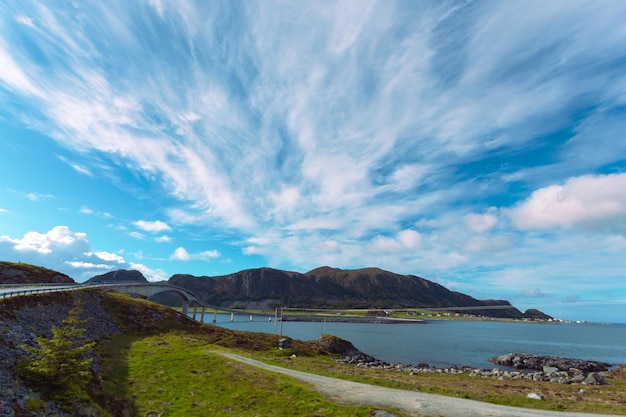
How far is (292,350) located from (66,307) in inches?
1511

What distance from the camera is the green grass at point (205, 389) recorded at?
86.7 ft

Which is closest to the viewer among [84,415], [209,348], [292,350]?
[84,415]

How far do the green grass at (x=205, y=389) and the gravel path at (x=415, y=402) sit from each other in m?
2.06

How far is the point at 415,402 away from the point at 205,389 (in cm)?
1917

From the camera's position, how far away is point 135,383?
3300 centimetres

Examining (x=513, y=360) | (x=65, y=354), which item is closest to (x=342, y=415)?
(x=65, y=354)

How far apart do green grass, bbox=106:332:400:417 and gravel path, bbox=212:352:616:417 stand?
81.0 inches

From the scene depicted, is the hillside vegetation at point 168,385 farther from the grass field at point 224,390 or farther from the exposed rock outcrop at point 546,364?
the exposed rock outcrop at point 546,364

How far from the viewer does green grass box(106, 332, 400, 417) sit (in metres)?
26.4

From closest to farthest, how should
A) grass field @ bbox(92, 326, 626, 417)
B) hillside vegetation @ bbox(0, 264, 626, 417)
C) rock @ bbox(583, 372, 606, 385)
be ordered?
hillside vegetation @ bbox(0, 264, 626, 417)
grass field @ bbox(92, 326, 626, 417)
rock @ bbox(583, 372, 606, 385)

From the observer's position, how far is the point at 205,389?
3231 cm

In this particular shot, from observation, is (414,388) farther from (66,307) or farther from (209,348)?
(66,307)

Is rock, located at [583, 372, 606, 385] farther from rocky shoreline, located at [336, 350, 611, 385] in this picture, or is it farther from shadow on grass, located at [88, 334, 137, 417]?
shadow on grass, located at [88, 334, 137, 417]

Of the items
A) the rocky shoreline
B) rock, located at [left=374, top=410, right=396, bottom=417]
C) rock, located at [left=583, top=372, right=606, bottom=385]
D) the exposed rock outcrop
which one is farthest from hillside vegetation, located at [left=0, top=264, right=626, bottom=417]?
the exposed rock outcrop
